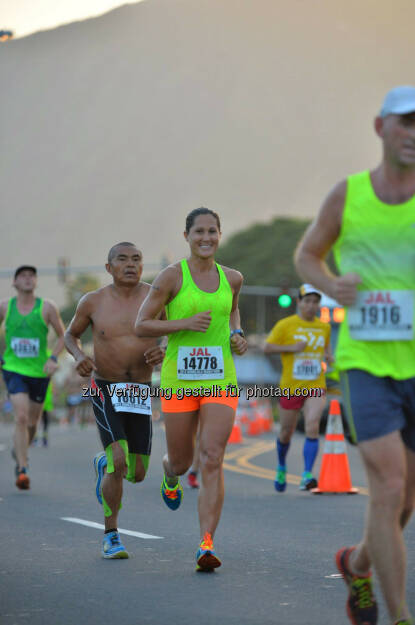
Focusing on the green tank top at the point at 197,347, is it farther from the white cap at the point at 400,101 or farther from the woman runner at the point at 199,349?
the white cap at the point at 400,101

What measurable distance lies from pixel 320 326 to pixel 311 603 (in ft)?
26.2

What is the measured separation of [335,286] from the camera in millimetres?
5324

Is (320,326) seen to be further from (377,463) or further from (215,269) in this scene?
(377,463)

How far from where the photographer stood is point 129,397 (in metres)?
8.52

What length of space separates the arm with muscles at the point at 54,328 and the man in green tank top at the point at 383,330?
26.8 feet

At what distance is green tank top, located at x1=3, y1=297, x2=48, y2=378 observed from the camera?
13805 millimetres

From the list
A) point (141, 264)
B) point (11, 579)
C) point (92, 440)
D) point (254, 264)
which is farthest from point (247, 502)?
point (254, 264)

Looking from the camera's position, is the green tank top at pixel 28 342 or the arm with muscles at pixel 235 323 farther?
the green tank top at pixel 28 342

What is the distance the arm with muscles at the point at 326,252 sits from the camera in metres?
5.29

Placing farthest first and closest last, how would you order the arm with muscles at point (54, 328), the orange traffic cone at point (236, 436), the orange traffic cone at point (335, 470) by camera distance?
the orange traffic cone at point (236, 436)
the orange traffic cone at point (335, 470)
the arm with muscles at point (54, 328)

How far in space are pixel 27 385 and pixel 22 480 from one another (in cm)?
107

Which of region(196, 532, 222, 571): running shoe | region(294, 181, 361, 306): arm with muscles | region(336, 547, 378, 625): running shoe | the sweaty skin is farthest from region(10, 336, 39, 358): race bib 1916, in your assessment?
region(336, 547, 378, 625): running shoe

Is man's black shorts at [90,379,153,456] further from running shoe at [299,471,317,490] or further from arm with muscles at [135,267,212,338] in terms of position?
running shoe at [299,471,317,490]

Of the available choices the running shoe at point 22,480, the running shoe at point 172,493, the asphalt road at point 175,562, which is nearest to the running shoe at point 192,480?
the asphalt road at point 175,562
